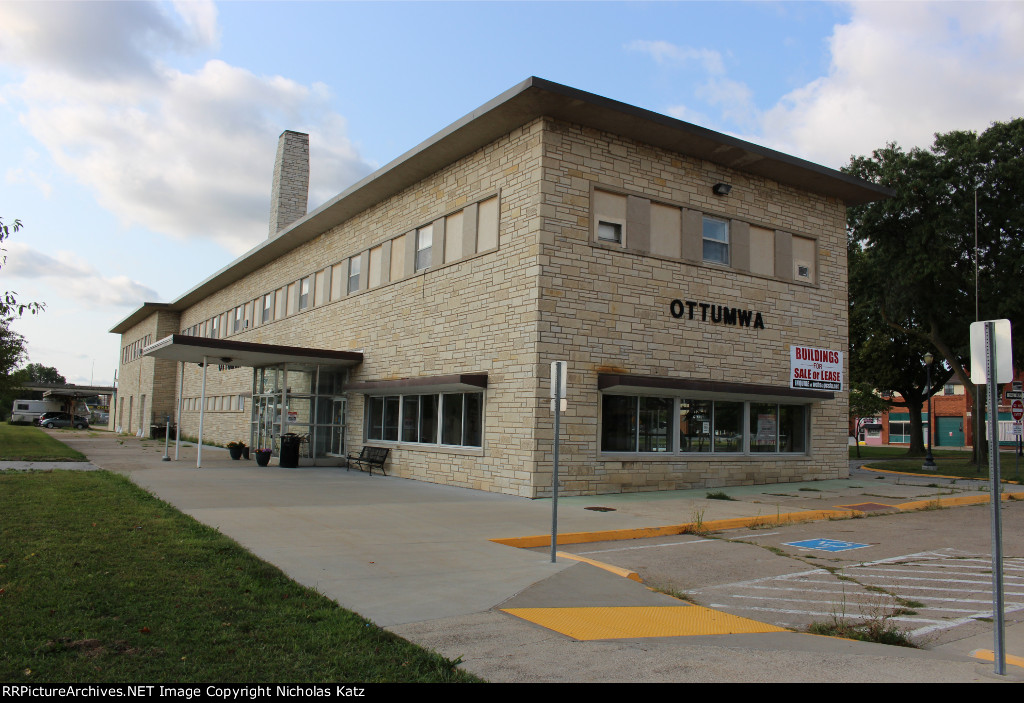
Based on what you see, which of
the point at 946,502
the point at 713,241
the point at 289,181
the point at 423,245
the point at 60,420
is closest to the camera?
the point at 946,502

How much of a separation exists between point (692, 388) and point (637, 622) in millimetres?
11566

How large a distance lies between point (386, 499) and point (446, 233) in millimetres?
7799

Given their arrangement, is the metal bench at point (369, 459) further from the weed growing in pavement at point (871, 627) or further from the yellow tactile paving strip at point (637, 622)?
the weed growing in pavement at point (871, 627)

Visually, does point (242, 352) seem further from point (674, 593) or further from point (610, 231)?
point (674, 593)

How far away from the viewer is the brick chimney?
3300 centimetres

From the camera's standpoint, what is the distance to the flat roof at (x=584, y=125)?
15859 mm

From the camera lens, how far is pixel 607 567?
8.59 meters

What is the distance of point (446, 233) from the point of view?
19734mm

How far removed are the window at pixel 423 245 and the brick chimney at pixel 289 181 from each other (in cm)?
1417

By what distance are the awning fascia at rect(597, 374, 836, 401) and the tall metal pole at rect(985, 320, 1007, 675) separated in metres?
10.9

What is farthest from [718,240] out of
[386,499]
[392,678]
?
[392,678]

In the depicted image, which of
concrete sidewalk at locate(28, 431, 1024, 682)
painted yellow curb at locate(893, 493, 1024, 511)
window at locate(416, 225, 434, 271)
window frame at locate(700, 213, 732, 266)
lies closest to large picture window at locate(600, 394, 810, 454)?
concrete sidewalk at locate(28, 431, 1024, 682)

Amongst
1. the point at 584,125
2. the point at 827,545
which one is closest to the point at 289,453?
the point at 584,125
